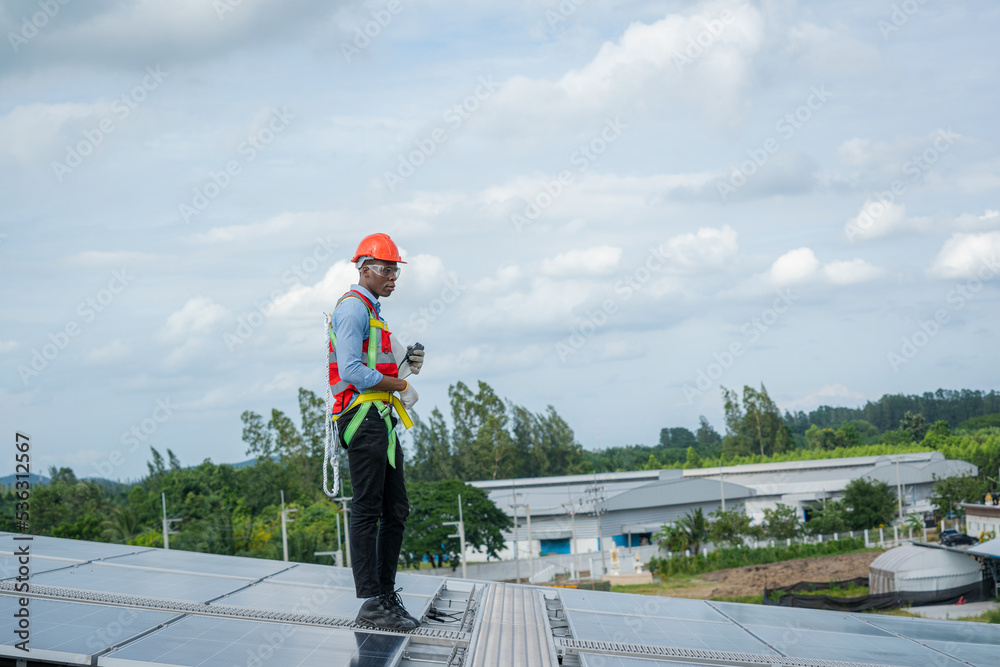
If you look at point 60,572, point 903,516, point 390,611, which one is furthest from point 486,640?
point 903,516

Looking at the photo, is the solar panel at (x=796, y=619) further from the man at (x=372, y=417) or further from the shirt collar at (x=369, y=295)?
the shirt collar at (x=369, y=295)

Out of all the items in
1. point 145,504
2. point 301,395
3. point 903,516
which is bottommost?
point 903,516

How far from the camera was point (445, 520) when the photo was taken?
1607 inches

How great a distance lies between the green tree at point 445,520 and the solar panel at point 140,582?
3484 cm

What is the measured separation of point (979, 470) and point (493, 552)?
44.1 metres

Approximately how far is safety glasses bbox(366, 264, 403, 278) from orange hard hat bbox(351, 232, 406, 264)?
0.15ft

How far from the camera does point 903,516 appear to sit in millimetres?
50594

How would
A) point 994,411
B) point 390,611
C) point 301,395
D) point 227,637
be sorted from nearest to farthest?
point 227,637 → point 390,611 → point 301,395 → point 994,411

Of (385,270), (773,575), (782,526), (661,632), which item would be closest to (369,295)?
(385,270)

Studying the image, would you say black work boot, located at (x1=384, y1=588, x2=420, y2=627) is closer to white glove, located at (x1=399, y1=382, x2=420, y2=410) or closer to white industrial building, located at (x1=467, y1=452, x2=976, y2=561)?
white glove, located at (x1=399, y1=382, x2=420, y2=410)

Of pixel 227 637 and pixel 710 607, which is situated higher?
pixel 227 637

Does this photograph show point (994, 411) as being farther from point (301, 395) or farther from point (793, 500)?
→ point (301, 395)

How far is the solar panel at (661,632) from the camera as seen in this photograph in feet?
14.9

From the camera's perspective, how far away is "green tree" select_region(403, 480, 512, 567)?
4016 cm
